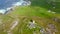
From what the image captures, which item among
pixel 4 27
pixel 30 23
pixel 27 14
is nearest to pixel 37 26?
pixel 30 23

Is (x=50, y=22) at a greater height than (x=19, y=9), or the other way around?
(x=19, y=9)

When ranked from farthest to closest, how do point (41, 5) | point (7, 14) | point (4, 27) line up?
1. point (41, 5)
2. point (7, 14)
3. point (4, 27)

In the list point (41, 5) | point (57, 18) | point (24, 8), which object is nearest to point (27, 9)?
point (24, 8)

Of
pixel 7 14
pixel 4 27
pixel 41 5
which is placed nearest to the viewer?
pixel 4 27

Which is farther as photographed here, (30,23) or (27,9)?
(27,9)

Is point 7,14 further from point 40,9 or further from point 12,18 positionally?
point 40,9

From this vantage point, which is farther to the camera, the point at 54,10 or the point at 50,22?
the point at 54,10

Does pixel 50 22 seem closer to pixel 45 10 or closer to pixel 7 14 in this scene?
pixel 45 10

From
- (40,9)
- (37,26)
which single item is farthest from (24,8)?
(37,26)
